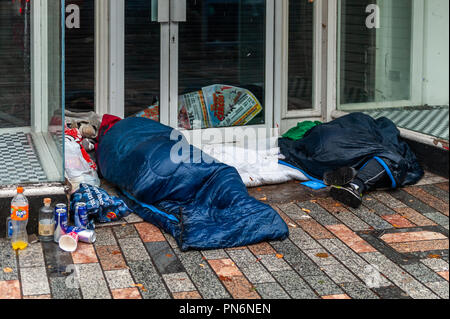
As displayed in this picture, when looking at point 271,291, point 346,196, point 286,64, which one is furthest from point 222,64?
point 271,291

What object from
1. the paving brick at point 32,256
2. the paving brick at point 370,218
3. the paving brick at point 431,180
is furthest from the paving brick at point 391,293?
the paving brick at point 431,180

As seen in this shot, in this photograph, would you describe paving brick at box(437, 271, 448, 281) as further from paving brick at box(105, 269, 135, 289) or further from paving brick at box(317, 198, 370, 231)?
paving brick at box(105, 269, 135, 289)

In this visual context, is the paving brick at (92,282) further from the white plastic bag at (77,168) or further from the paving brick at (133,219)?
the white plastic bag at (77,168)

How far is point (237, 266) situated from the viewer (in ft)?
17.2

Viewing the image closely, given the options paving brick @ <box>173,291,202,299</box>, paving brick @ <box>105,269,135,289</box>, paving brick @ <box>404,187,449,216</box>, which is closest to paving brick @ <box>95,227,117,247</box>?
paving brick @ <box>105,269,135,289</box>

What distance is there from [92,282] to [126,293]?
27 cm

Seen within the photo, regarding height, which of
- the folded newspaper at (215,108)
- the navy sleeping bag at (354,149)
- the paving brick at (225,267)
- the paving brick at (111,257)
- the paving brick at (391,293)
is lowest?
the paving brick at (391,293)

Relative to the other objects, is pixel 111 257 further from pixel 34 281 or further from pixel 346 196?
pixel 346 196

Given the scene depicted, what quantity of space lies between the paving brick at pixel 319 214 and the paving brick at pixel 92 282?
75.2 inches

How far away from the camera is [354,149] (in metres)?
7.00

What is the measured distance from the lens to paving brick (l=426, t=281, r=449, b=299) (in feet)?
16.1

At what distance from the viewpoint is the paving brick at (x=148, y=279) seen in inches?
188

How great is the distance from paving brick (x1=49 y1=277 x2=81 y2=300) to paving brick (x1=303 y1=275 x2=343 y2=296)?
1480 millimetres
